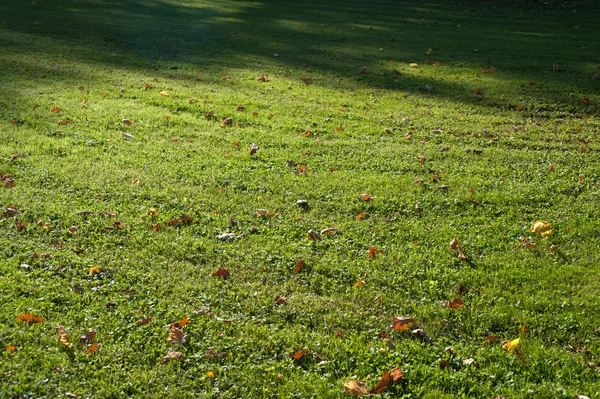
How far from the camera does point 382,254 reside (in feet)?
16.6

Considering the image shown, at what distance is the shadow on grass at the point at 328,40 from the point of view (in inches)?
456

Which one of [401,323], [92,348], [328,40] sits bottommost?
[92,348]

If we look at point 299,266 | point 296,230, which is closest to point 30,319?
point 299,266

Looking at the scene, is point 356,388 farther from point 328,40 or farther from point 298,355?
point 328,40

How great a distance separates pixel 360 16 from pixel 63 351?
1751cm

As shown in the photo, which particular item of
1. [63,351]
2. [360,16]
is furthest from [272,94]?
[360,16]

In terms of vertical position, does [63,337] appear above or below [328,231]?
below

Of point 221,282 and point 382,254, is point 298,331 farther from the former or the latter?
point 382,254

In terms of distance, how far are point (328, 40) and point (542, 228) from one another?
11.1 meters

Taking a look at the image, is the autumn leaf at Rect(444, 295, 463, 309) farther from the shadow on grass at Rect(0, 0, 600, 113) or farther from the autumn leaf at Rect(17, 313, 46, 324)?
the shadow on grass at Rect(0, 0, 600, 113)

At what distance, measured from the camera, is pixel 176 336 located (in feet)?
12.8

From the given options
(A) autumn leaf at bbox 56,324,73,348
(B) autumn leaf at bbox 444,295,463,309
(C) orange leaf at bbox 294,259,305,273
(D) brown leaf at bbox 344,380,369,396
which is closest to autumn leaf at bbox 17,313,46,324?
(A) autumn leaf at bbox 56,324,73,348

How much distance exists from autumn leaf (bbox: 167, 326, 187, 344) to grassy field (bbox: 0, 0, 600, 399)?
1.1 inches

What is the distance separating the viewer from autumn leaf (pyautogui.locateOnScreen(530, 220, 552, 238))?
214 inches
